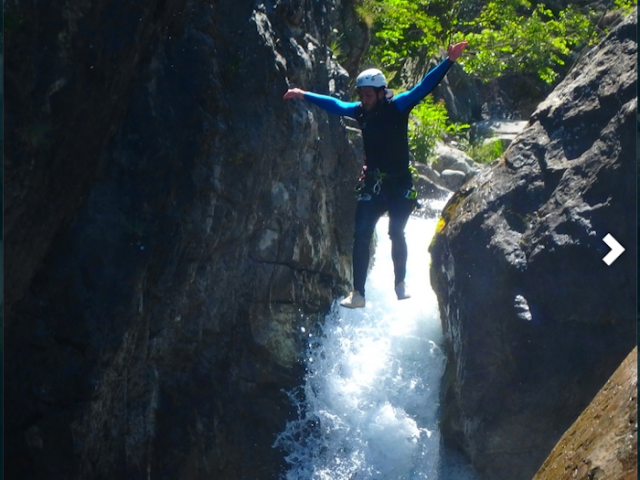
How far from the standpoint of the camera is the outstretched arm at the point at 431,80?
693cm

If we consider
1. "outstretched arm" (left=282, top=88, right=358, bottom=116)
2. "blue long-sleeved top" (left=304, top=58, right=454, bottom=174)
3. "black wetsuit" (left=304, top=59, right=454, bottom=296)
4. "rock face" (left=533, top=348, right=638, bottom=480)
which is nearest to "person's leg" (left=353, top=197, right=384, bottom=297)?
"black wetsuit" (left=304, top=59, right=454, bottom=296)

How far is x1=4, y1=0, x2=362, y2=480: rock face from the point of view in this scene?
21.9 feet

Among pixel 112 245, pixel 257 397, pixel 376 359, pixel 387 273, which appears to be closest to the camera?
pixel 112 245

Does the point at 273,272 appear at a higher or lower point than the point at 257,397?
higher

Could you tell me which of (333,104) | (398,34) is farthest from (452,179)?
(333,104)

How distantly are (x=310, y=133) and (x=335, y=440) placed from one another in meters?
3.69

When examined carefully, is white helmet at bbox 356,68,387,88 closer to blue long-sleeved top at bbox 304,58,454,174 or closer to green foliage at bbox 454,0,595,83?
blue long-sleeved top at bbox 304,58,454,174

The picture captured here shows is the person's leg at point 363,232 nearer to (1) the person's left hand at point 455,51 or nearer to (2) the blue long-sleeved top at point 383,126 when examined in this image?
(2) the blue long-sleeved top at point 383,126

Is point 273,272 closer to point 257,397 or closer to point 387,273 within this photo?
point 257,397

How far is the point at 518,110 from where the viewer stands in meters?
22.1

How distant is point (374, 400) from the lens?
32.9 feet

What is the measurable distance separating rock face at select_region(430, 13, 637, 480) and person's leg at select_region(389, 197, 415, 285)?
1010 millimetres

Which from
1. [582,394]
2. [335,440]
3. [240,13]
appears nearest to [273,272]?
[335,440]

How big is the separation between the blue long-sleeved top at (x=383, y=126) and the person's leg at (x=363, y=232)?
0.42 meters
